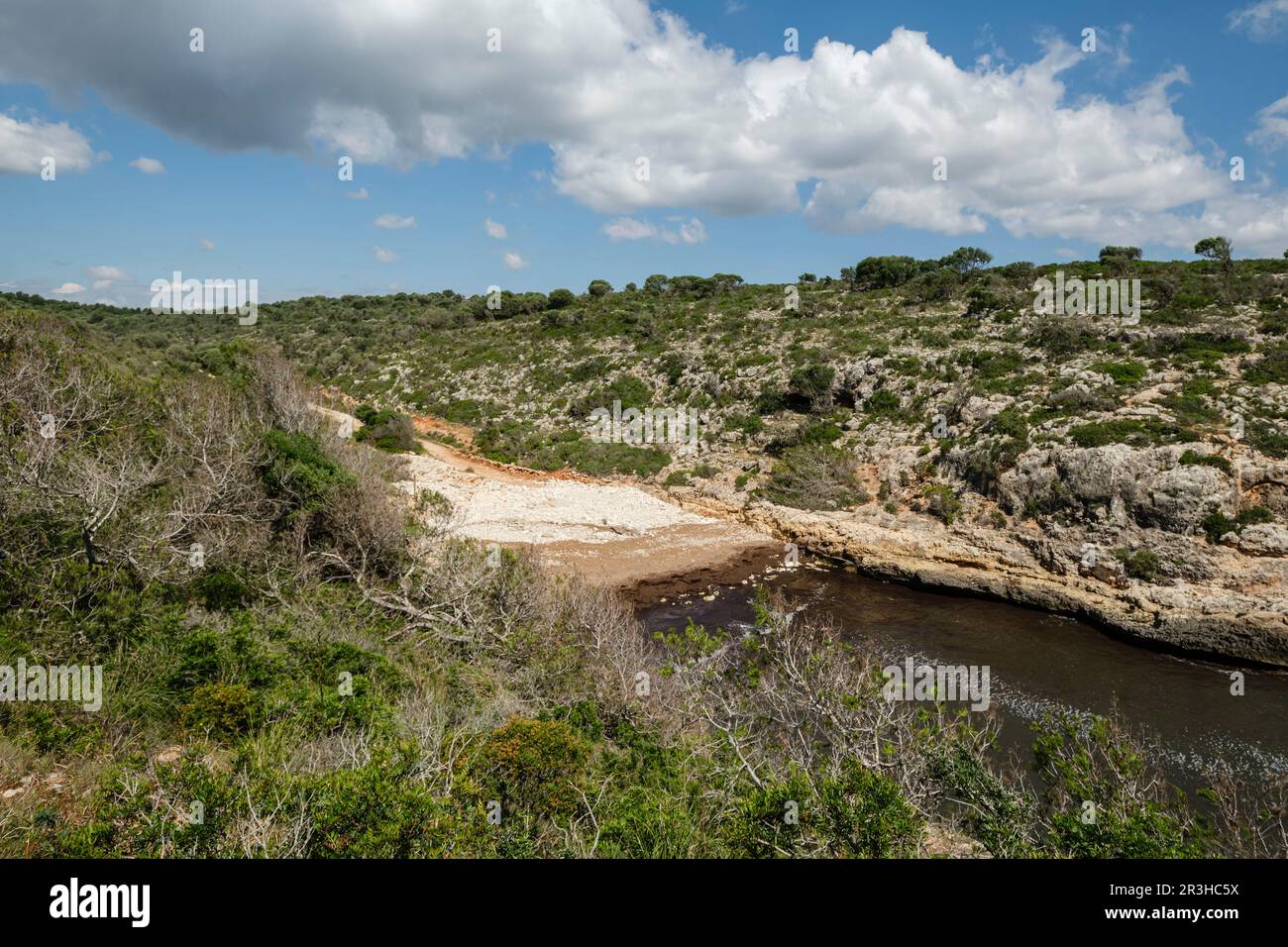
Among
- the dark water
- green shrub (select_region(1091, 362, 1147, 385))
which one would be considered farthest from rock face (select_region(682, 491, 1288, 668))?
green shrub (select_region(1091, 362, 1147, 385))

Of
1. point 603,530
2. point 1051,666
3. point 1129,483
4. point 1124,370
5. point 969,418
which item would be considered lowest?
point 1051,666

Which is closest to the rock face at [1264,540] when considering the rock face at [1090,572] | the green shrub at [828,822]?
the rock face at [1090,572]

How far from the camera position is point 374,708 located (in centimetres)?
795

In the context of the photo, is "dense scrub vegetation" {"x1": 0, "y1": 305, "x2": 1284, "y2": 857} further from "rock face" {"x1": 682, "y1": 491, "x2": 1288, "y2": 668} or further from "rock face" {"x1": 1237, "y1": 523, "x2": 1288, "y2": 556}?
"rock face" {"x1": 1237, "y1": 523, "x2": 1288, "y2": 556}

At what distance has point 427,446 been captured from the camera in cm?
3412

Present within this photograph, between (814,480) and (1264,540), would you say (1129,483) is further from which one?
(814,480)

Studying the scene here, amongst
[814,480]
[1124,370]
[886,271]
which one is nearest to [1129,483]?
[1124,370]

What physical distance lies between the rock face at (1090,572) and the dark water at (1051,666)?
505mm

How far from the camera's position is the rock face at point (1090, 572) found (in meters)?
15.2

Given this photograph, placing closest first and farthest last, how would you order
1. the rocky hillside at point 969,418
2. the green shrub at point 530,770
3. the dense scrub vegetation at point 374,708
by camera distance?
the dense scrub vegetation at point 374,708
the green shrub at point 530,770
the rocky hillside at point 969,418

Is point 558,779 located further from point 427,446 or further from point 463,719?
point 427,446

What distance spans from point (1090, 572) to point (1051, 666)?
4476 millimetres

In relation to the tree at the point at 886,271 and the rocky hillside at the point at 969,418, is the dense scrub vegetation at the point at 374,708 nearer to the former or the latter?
the rocky hillside at the point at 969,418
